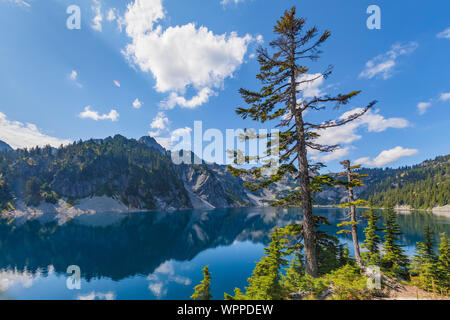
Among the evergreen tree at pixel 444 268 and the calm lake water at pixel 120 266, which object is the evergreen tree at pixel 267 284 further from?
the evergreen tree at pixel 444 268

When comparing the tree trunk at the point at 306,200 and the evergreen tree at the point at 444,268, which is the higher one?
the tree trunk at the point at 306,200

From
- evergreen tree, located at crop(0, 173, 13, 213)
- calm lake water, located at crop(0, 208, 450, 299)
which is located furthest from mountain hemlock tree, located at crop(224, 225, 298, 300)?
evergreen tree, located at crop(0, 173, 13, 213)

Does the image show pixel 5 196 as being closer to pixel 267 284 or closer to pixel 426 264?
pixel 267 284

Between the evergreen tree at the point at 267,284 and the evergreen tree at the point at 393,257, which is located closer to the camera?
the evergreen tree at the point at 267,284

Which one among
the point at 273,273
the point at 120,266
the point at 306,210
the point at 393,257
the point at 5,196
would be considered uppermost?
the point at 306,210

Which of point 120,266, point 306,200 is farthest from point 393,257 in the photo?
point 120,266

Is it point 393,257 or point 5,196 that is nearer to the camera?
point 393,257

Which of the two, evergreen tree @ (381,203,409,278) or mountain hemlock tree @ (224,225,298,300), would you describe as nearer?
mountain hemlock tree @ (224,225,298,300)

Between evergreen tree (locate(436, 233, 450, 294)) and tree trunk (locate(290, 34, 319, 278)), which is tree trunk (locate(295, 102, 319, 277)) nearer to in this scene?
tree trunk (locate(290, 34, 319, 278))

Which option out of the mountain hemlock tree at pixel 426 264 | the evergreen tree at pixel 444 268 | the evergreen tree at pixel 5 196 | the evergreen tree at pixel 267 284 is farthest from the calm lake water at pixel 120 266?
the evergreen tree at pixel 5 196

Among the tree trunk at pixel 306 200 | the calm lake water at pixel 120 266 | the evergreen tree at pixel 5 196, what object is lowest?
the calm lake water at pixel 120 266

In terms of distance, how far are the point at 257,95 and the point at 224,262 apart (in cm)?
3730
